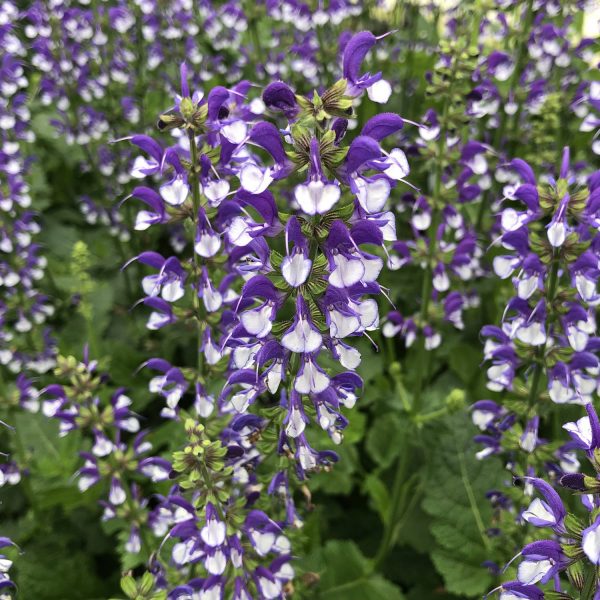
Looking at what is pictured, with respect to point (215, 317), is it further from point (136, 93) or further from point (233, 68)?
point (233, 68)

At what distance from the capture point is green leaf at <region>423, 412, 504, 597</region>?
3.93 m

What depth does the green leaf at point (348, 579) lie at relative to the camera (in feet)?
13.1

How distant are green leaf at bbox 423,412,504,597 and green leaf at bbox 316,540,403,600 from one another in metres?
0.38

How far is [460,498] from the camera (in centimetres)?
407

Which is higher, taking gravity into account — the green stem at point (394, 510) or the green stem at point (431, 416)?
the green stem at point (431, 416)

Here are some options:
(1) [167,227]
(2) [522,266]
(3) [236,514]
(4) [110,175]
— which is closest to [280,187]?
(1) [167,227]

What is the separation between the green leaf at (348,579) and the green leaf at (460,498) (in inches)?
15.1

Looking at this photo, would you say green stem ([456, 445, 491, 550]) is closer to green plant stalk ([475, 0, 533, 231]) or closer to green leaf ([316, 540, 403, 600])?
green leaf ([316, 540, 403, 600])

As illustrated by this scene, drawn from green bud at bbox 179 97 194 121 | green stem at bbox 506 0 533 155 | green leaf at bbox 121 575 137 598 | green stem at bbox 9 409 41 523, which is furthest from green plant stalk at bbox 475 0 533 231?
green leaf at bbox 121 575 137 598

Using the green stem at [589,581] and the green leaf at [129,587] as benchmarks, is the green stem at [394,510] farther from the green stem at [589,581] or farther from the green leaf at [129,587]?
the green stem at [589,581]

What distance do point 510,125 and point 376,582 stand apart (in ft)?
12.1

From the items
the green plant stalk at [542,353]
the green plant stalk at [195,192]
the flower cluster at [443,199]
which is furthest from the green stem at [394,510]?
the green plant stalk at [195,192]

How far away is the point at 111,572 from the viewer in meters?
4.86

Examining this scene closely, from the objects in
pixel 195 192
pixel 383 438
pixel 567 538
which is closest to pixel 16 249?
pixel 195 192
